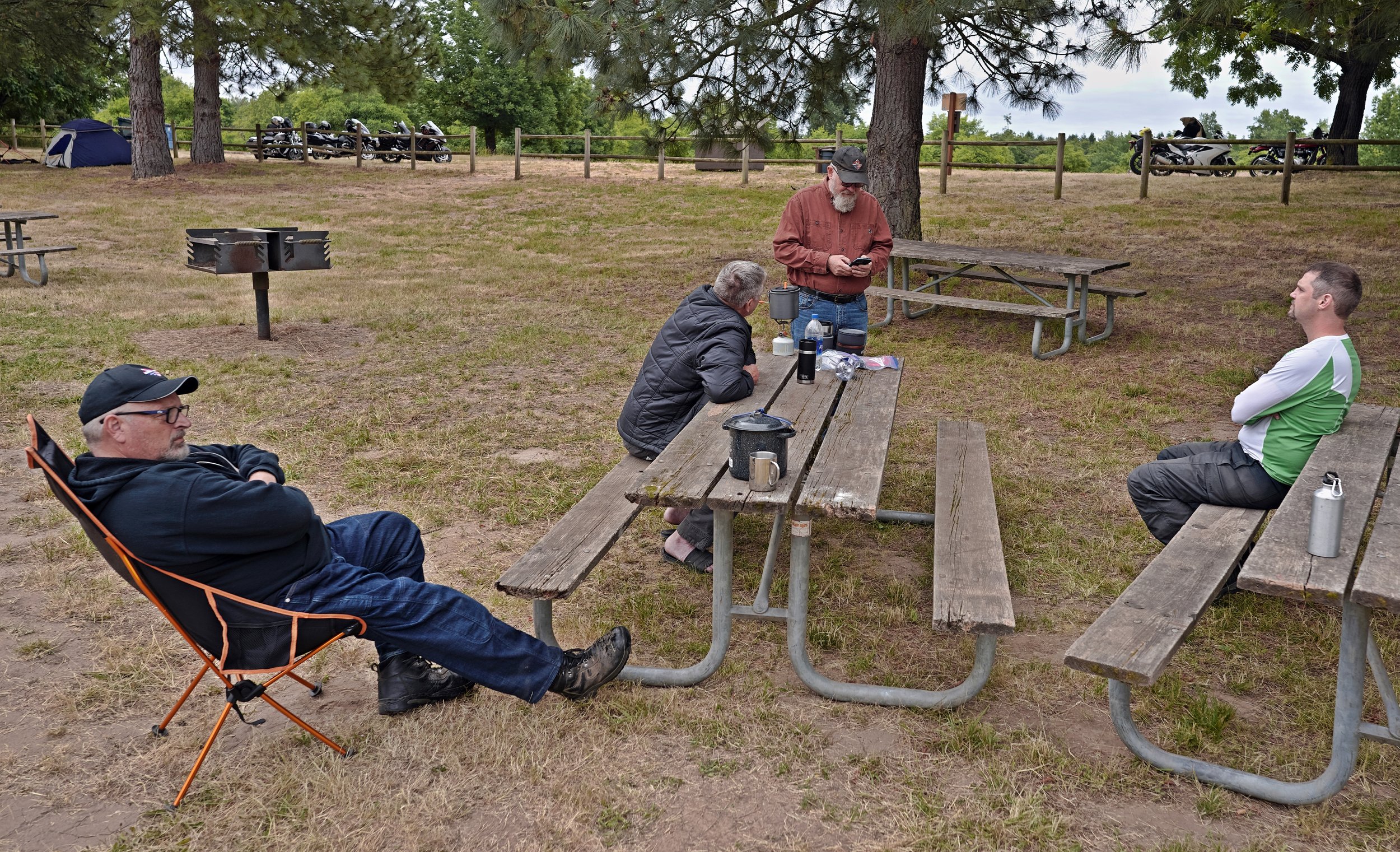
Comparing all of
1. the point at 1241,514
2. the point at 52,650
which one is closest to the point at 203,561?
the point at 52,650

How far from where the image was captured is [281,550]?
2.72 metres

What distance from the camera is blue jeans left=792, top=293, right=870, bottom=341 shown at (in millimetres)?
5777

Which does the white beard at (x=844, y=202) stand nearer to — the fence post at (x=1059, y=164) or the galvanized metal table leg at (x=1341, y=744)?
the galvanized metal table leg at (x=1341, y=744)

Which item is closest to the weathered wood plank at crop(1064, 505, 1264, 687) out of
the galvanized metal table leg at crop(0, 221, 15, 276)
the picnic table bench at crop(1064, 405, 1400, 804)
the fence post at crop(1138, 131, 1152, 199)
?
the picnic table bench at crop(1064, 405, 1400, 804)

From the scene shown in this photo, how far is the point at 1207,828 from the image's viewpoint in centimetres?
256

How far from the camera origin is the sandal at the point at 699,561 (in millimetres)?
4082

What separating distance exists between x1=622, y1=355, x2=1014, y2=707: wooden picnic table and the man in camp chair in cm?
42

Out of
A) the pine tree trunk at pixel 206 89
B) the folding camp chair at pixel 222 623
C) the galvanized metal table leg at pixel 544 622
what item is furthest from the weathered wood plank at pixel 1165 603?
the pine tree trunk at pixel 206 89

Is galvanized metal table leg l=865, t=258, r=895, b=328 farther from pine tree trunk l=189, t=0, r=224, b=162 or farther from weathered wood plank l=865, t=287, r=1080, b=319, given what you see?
pine tree trunk l=189, t=0, r=224, b=162

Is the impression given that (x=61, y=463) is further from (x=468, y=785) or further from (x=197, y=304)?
(x=197, y=304)

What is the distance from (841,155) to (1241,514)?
9.20ft

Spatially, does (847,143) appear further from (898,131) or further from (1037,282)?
(1037,282)

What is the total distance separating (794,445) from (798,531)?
435mm

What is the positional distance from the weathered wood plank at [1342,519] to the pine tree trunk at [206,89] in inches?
738
